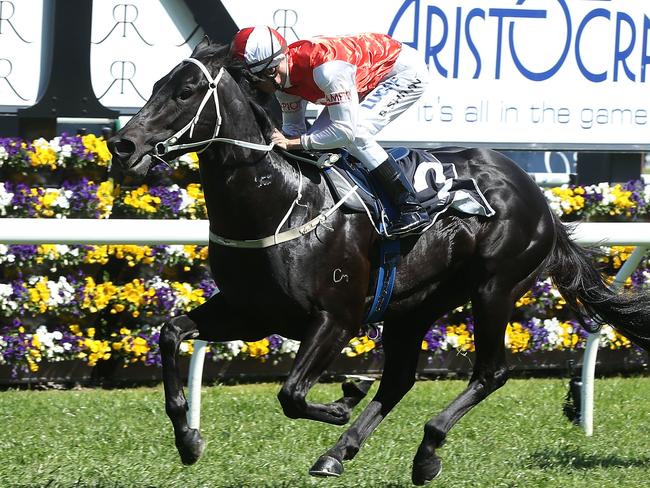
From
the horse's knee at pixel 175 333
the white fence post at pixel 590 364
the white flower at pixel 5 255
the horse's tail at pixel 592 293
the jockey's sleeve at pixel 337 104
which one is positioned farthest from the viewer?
the white flower at pixel 5 255

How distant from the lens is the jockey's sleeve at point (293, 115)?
4.51m

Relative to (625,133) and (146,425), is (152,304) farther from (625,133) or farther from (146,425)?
(625,133)

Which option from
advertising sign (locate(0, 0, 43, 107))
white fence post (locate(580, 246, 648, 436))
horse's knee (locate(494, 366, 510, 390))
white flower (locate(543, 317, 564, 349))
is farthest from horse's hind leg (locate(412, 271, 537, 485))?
advertising sign (locate(0, 0, 43, 107))

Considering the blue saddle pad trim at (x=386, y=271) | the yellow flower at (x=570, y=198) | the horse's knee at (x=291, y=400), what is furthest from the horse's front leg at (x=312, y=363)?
the yellow flower at (x=570, y=198)

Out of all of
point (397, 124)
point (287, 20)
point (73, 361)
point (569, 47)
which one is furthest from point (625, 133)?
point (73, 361)

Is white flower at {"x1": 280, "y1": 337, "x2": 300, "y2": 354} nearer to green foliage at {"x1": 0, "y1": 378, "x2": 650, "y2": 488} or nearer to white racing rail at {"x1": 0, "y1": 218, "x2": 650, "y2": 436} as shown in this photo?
green foliage at {"x1": 0, "y1": 378, "x2": 650, "y2": 488}

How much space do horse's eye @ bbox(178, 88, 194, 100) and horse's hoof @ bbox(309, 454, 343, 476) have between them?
1.37 metres

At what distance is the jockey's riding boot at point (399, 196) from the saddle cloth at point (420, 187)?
0.11 feet

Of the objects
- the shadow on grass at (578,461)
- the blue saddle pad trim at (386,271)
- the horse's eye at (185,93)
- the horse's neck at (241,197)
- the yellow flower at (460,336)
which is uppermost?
the horse's eye at (185,93)

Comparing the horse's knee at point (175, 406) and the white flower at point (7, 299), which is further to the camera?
the white flower at point (7, 299)

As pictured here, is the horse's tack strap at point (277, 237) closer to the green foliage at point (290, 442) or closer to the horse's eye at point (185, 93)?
the horse's eye at point (185, 93)

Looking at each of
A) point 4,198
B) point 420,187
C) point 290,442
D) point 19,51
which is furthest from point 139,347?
point 420,187

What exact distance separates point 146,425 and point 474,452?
5.06ft

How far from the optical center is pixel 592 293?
207 inches
